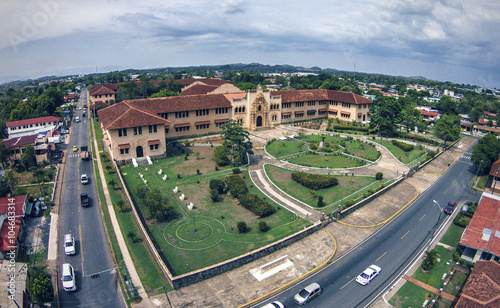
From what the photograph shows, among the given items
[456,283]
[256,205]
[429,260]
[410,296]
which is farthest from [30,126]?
[456,283]

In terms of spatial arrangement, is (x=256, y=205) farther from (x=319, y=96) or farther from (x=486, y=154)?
(x=319, y=96)

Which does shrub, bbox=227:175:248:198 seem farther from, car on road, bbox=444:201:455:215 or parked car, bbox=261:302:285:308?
car on road, bbox=444:201:455:215

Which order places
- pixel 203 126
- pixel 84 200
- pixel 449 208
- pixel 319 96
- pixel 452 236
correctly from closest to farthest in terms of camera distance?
pixel 452 236 < pixel 449 208 < pixel 84 200 < pixel 203 126 < pixel 319 96

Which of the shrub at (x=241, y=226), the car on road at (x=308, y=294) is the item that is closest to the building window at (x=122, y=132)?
the shrub at (x=241, y=226)

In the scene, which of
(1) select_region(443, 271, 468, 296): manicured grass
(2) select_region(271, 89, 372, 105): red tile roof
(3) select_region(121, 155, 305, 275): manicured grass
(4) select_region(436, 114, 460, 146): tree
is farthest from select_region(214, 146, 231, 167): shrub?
(4) select_region(436, 114, 460, 146): tree

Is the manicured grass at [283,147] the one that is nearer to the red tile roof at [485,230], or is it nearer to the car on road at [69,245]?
the red tile roof at [485,230]
